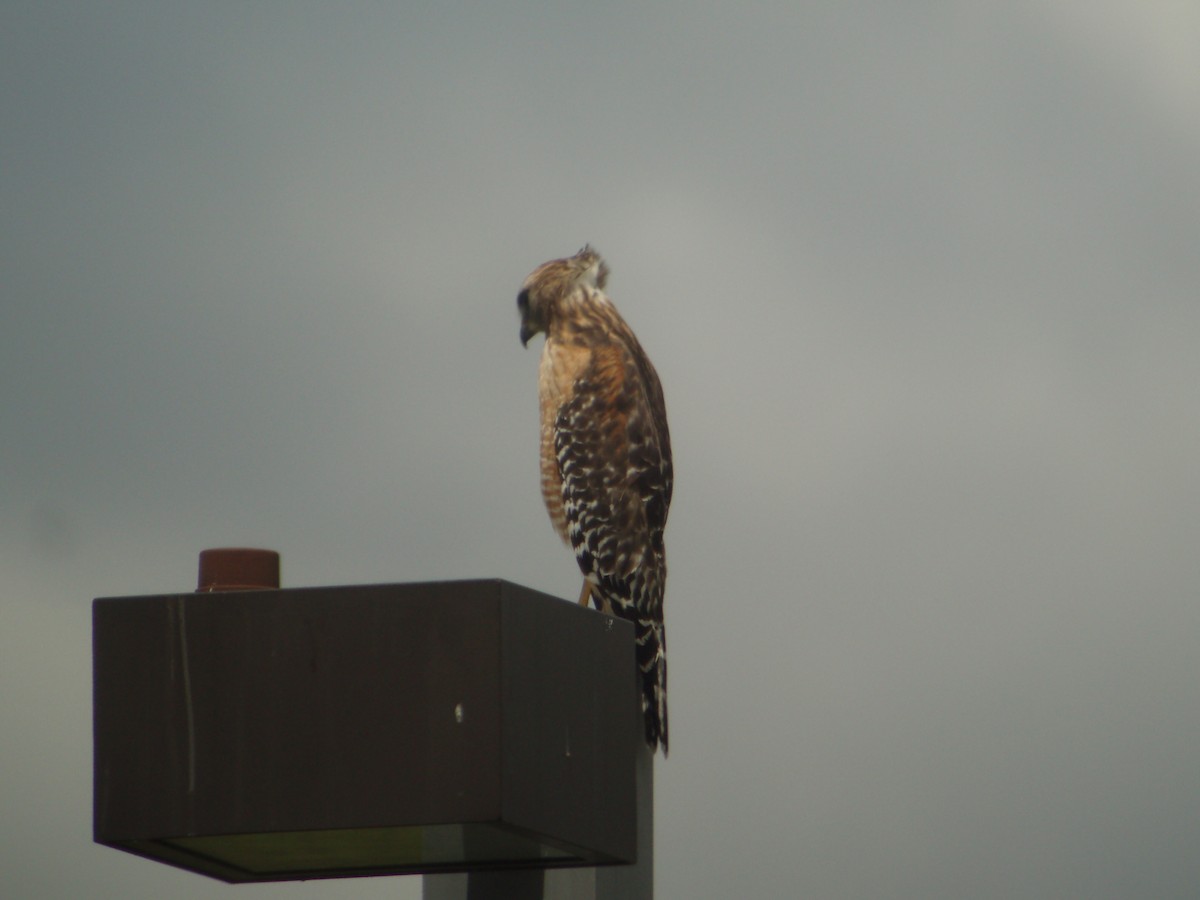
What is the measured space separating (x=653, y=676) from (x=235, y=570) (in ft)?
8.36

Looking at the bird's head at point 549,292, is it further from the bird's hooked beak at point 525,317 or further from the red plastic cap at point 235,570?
the red plastic cap at point 235,570

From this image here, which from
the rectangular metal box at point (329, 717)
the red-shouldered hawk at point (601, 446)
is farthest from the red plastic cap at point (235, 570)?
the red-shouldered hawk at point (601, 446)

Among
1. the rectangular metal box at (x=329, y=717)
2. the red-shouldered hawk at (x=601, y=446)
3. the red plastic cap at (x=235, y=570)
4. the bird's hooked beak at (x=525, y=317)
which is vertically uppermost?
the bird's hooked beak at (x=525, y=317)

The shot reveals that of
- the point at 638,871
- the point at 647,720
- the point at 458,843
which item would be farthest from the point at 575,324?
the point at 458,843

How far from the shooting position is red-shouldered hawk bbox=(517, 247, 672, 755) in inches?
271

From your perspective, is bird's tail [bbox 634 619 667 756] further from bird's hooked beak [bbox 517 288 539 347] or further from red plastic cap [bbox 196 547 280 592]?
red plastic cap [bbox 196 547 280 592]

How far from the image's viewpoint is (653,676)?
20.9 ft

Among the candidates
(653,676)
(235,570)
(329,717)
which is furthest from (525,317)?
(329,717)

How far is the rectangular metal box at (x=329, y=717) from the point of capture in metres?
3.76

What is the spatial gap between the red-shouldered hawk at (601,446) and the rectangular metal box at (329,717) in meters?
2.80

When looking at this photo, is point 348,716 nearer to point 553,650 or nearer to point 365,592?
point 365,592

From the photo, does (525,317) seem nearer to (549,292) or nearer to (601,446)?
(549,292)

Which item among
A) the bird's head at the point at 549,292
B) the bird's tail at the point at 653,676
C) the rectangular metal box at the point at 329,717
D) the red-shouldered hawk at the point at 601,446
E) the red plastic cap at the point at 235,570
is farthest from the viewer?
the bird's head at the point at 549,292

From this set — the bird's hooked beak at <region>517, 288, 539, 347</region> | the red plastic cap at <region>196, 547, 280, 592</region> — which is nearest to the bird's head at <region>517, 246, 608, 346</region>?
the bird's hooked beak at <region>517, 288, 539, 347</region>
